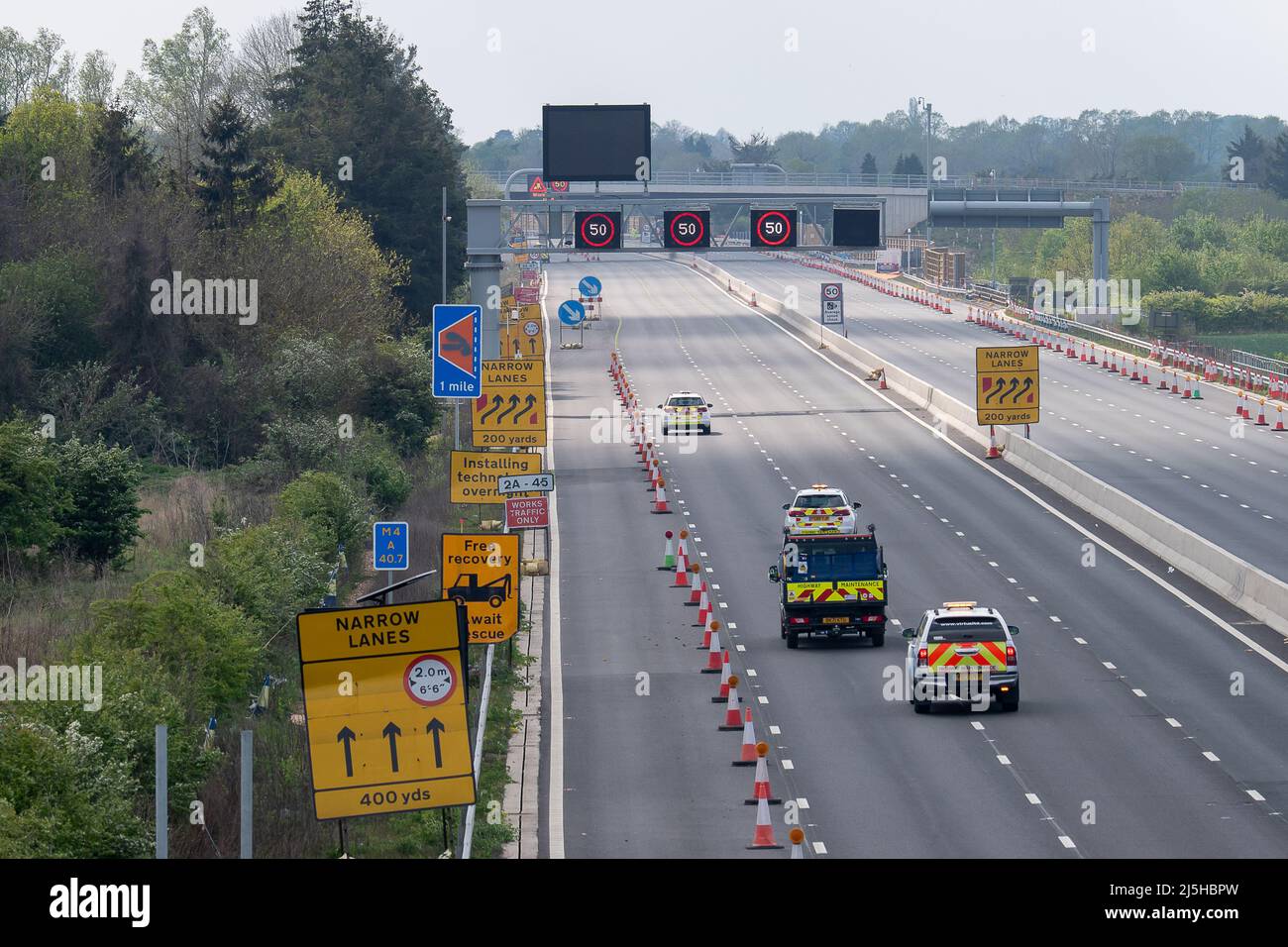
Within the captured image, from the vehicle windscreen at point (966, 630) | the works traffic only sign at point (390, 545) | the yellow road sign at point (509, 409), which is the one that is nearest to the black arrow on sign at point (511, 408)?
the yellow road sign at point (509, 409)

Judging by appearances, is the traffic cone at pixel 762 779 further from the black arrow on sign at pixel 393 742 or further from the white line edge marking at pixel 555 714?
the black arrow on sign at pixel 393 742

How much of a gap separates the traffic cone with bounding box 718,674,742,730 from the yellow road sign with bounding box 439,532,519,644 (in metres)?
3.24

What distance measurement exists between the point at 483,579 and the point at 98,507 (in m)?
14.3

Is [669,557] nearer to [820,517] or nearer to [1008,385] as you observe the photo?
[820,517]

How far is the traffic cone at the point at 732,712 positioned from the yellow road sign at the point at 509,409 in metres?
13.4

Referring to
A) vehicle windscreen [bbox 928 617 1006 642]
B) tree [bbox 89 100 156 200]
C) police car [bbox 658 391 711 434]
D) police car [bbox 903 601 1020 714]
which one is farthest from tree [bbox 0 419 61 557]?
tree [bbox 89 100 156 200]

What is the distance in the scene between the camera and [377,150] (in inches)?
3445

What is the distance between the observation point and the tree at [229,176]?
70000mm

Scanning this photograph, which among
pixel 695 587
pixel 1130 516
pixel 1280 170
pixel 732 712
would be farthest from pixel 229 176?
pixel 1280 170

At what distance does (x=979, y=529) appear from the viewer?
43.1 meters

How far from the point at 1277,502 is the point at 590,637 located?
21.9 meters

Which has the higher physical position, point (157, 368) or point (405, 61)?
point (405, 61)

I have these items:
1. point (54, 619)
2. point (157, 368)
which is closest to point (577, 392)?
point (157, 368)
